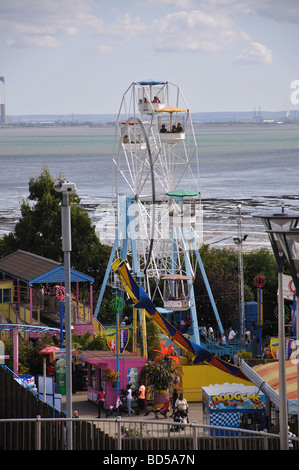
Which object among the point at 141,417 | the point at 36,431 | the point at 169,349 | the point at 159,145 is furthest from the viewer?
the point at 159,145

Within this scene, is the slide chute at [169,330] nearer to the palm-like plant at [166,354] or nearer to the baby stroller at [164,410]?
the palm-like plant at [166,354]

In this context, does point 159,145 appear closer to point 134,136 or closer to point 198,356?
point 134,136

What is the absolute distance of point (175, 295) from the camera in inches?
1406

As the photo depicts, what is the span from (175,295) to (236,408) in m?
13.0

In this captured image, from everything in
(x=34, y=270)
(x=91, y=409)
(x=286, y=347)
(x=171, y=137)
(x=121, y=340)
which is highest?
(x=171, y=137)

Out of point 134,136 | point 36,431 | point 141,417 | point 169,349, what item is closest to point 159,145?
point 134,136

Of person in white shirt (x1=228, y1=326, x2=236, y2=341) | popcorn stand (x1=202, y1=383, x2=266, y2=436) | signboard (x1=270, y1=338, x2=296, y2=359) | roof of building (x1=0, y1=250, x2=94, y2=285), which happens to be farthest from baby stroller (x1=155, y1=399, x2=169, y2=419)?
person in white shirt (x1=228, y1=326, x2=236, y2=341)

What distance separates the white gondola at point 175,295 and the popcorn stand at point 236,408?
1083cm

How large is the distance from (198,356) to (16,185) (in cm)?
13331

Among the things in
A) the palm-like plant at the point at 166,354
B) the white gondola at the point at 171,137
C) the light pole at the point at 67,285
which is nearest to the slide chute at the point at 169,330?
the palm-like plant at the point at 166,354

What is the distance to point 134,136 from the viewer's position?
39.6 m

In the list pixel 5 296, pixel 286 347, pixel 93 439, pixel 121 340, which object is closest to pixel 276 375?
pixel 286 347

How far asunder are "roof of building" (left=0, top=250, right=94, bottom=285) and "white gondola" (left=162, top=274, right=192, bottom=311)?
354cm

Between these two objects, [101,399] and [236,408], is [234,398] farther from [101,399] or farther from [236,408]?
[101,399]
